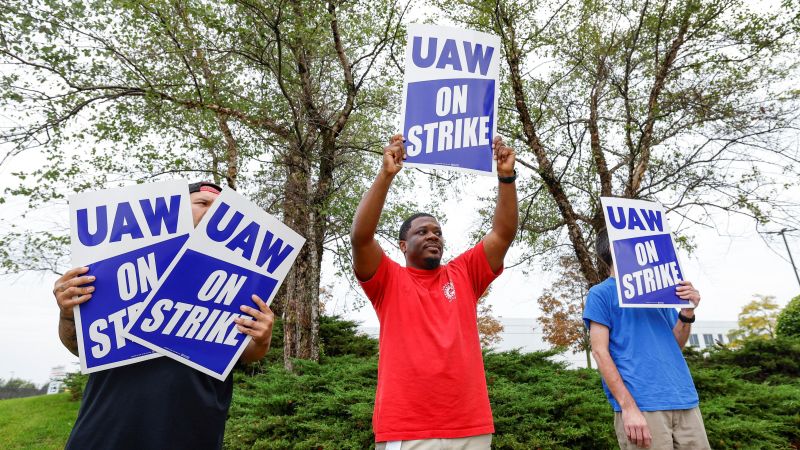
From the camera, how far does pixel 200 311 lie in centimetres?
204

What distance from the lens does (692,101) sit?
10.5 metres

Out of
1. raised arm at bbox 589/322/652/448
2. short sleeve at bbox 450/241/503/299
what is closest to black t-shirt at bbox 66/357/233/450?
short sleeve at bbox 450/241/503/299

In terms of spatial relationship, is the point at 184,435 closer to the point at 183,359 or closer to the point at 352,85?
the point at 183,359

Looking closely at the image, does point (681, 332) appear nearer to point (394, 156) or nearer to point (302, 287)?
point (394, 156)

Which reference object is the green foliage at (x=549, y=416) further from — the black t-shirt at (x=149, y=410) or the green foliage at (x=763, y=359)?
the green foliage at (x=763, y=359)

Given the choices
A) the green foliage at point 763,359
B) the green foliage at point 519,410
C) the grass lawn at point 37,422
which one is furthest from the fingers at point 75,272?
the green foliage at point 763,359

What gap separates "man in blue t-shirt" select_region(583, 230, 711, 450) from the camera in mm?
2889

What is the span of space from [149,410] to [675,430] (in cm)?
289

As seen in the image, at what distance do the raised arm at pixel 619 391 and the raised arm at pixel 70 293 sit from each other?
9.08 feet

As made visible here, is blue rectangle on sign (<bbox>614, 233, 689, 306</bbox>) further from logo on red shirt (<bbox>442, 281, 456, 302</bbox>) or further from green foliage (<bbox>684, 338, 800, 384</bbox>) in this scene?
green foliage (<bbox>684, 338, 800, 384</bbox>)

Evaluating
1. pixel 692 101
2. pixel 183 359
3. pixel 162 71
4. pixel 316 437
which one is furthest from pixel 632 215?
pixel 162 71

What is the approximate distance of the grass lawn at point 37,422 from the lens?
27.9ft

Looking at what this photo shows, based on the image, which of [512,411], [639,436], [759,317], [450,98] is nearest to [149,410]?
[450,98]

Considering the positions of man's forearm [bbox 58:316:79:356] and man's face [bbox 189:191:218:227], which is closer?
man's forearm [bbox 58:316:79:356]
